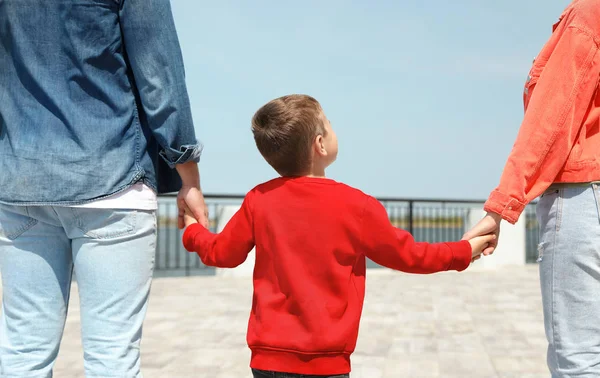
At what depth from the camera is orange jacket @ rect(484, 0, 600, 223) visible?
2.12 metres

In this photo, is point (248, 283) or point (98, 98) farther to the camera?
point (248, 283)

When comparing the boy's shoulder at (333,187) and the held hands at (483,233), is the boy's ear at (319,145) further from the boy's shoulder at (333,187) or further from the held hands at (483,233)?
the held hands at (483,233)

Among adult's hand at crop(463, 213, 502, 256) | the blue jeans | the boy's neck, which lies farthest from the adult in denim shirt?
adult's hand at crop(463, 213, 502, 256)

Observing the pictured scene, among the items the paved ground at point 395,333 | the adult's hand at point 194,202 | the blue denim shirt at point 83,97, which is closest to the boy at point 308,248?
the adult's hand at point 194,202

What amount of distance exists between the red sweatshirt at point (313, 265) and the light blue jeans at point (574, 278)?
1.31 feet

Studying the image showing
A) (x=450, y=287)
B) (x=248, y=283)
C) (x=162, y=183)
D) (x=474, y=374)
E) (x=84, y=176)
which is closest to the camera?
(x=84, y=176)

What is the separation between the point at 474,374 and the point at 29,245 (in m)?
3.15

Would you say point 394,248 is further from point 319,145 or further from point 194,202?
point 194,202

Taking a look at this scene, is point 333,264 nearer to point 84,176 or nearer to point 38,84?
point 84,176

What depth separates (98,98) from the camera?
2.04 meters

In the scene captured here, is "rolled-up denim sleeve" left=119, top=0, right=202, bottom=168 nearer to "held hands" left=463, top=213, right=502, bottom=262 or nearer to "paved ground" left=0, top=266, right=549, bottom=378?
"held hands" left=463, top=213, right=502, bottom=262

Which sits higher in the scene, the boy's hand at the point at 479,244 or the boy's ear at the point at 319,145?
the boy's ear at the point at 319,145

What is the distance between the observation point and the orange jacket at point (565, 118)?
6.97 ft

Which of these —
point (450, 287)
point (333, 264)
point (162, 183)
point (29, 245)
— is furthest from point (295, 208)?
point (450, 287)
